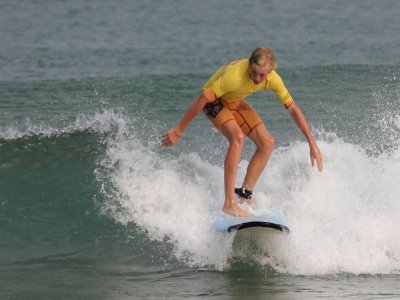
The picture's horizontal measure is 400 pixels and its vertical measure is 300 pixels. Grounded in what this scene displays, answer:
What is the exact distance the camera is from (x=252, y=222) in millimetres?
8062

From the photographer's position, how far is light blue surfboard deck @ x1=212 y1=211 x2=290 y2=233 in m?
8.09

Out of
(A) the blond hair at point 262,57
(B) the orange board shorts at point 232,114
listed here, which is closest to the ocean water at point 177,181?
(B) the orange board shorts at point 232,114

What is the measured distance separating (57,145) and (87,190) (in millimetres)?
1900

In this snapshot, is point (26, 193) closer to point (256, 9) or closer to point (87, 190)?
point (87, 190)

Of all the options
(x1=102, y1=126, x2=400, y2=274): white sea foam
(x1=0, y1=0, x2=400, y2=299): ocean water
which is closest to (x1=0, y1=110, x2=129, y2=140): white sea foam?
(x1=0, y1=0, x2=400, y2=299): ocean water

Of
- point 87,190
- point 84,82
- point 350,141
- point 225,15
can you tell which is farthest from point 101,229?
point 225,15

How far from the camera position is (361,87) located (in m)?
15.9

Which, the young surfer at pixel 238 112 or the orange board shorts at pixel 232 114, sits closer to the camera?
the young surfer at pixel 238 112

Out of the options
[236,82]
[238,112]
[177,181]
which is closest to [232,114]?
[238,112]

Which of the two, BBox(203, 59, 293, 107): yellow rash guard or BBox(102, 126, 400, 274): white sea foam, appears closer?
BBox(203, 59, 293, 107): yellow rash guard

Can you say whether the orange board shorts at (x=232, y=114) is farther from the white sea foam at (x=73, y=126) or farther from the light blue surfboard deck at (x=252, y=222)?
the white sea foam at (x=73, y=126)

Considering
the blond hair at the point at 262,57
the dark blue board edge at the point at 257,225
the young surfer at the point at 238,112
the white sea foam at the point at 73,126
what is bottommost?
Answer: the dark blue board edge at the point at 257,225

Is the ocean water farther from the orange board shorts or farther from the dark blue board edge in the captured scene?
the orange board shorts

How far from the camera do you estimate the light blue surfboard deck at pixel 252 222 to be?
8086 mm
